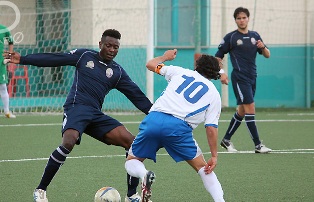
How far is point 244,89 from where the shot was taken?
11.6 meters

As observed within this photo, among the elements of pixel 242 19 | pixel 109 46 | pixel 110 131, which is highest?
pixel 242 19

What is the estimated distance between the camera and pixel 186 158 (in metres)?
7.02

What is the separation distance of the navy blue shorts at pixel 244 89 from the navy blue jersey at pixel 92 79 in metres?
3.76

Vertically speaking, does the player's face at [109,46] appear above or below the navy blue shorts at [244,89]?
above

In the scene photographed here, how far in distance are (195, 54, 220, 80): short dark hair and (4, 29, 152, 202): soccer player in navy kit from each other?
3.50 feet

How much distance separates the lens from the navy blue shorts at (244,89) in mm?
11570

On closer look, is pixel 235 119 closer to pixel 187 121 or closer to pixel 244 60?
pixel 244 60

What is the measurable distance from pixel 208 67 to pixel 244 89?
4.57 meters

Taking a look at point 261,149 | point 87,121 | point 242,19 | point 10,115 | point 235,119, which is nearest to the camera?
point 87,121

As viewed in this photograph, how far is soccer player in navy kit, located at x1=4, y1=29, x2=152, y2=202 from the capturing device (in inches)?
304

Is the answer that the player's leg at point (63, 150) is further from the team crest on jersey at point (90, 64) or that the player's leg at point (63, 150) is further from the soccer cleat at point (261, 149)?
the soccer cleat at point (261, 149)

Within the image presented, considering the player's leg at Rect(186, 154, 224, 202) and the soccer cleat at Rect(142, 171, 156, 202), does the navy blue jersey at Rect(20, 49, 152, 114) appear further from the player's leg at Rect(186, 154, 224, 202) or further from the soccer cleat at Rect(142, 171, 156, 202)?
the soccer cleat at Rect(142, 171, 156, 202)

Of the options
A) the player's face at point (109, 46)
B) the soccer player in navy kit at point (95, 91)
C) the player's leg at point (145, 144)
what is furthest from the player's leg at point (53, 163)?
the player's face at point (109, 46)

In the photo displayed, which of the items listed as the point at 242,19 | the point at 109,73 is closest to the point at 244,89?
the point at 242,19
